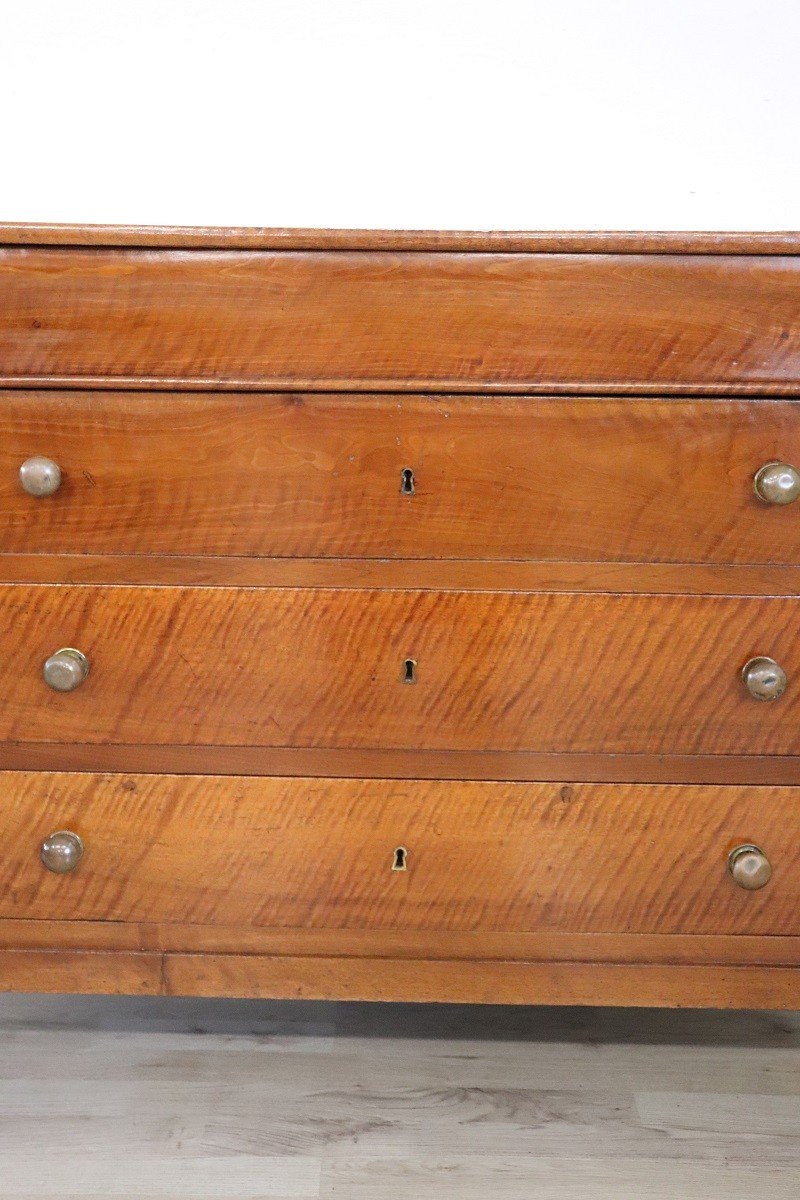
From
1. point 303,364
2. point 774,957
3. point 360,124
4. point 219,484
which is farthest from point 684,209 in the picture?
point 774,957

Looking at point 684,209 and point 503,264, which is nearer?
point 503,264

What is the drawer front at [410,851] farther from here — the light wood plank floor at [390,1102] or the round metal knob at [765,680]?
the light wood plank floor at [390,1102]

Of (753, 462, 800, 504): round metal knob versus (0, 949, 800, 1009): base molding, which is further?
(0, 949, 800, 1009): base molding

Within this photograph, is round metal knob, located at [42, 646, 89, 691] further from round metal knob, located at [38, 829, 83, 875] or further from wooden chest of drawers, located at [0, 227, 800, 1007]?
round metal knob, located at [38, 829, 83, 875]

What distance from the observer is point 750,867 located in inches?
44.1

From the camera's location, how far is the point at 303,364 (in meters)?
1.04

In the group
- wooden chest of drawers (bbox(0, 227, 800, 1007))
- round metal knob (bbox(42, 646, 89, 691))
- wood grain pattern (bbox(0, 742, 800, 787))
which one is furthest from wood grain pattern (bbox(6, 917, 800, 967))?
round metal knob (bbox(42, 646, 89, 691))

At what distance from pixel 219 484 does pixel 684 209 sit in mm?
1014

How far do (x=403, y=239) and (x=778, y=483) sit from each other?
470 millimetres

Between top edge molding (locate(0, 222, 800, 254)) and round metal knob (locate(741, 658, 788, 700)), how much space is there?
44cm

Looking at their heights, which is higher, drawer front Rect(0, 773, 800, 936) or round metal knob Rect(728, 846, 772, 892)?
round metal knob Rect(728, 846, 772, 892)

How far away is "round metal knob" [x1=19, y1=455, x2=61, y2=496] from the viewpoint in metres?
1.05

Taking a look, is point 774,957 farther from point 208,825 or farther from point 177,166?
point 177,166

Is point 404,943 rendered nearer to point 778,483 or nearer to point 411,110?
point 778,483
